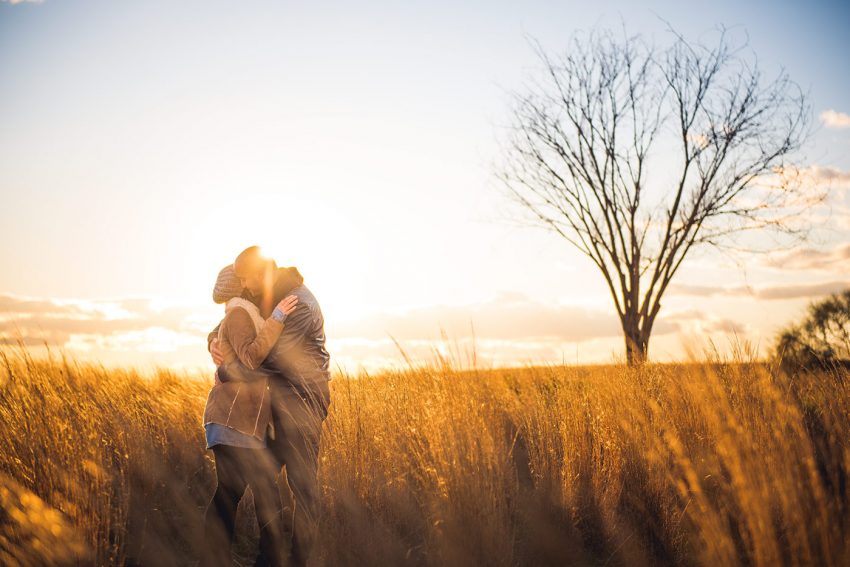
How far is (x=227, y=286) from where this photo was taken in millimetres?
3729

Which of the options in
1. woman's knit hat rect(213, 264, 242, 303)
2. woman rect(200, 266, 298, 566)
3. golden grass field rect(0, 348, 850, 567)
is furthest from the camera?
woman's knit hat rect(213, 264, 242, 303)

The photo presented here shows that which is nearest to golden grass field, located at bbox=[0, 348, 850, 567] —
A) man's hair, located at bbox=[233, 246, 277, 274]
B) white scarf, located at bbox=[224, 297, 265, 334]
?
white scarf, located at bbox=[224, 297, 265, 334]

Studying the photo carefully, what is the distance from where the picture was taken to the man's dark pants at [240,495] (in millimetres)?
3539

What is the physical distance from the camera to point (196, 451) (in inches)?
263

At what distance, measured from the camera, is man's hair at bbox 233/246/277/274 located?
3598 millimetres

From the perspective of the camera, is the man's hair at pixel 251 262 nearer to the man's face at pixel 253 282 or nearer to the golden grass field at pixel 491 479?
the man's face at pixel 253 282

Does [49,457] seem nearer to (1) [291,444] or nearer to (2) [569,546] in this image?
(1) [291,444]

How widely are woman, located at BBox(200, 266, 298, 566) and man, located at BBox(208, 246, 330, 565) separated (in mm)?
95

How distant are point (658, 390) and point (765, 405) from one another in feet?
4.59

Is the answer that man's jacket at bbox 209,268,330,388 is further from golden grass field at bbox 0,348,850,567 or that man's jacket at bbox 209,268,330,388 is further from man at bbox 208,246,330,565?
golden grass field at bbox 0,348,850,567

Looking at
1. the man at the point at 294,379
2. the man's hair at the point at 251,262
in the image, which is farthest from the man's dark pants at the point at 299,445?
the man's hair at the point at 251,262

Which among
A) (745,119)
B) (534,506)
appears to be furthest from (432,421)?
(745,119)

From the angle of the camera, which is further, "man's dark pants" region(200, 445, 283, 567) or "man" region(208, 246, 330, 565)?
"man" region(208, 246, 330, 565)

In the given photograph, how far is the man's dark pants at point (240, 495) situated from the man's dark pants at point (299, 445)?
4.2 inches
